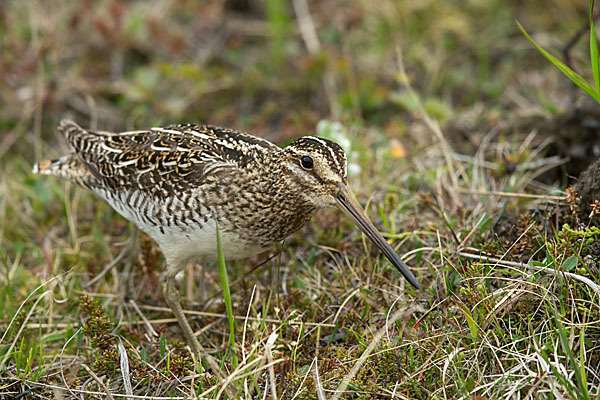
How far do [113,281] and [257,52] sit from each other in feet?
11.9

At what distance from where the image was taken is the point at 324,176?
3.47m

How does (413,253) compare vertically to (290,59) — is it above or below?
below

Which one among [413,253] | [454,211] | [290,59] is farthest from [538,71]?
[413,253]

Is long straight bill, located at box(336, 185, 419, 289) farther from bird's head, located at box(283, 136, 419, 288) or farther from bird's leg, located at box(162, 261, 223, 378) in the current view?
bird's leg, located at box(162, 261, 223, 378)

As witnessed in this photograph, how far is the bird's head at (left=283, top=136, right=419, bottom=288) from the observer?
345cm

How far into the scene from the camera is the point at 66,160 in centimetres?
455

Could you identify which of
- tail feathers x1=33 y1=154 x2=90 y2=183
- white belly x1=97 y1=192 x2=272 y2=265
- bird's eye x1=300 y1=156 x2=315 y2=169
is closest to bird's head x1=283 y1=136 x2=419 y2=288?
bird's eye x1=300 y1=156 x2=315 y2=169

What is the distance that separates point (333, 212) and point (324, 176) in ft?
3.42

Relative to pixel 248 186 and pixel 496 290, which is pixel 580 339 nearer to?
pixel 496 290

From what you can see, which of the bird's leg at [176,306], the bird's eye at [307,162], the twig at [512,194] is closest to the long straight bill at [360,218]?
the bird's eye at [307,162]

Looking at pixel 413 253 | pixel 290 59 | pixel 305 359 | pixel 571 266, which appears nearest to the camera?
pixel 571 266

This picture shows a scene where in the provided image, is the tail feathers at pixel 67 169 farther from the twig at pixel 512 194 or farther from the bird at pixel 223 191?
the twig at pixel 512 194

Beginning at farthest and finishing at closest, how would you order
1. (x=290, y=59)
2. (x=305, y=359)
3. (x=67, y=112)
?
1. (x=290, y=59)
2. (x=67, y=112)
3. (x=305, y=359)

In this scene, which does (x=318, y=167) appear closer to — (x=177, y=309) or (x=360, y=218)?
(x=360, y=218)
